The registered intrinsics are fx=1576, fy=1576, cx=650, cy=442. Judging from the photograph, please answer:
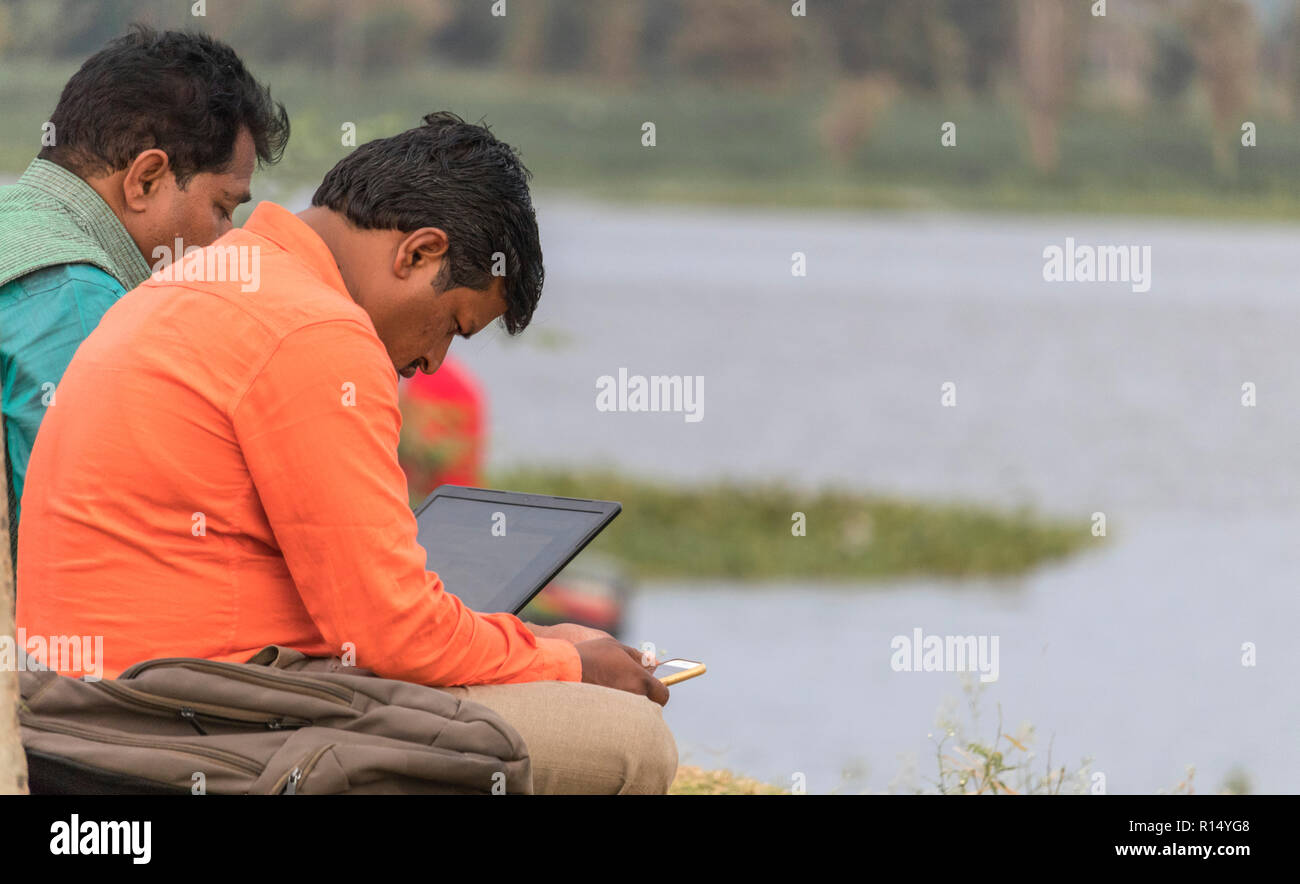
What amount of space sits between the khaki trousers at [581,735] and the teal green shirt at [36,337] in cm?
91

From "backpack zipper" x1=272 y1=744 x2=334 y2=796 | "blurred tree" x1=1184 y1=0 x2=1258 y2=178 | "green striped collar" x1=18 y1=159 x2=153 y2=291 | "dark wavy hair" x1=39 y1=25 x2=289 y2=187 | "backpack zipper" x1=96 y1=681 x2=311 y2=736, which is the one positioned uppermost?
"blurred tree" x1=1184 y1=0 x2=1258 y2=178

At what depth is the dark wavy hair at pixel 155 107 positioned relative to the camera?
2.81 m

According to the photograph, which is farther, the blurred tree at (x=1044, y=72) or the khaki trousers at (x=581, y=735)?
the blurred tree at (x=1044, y=72)

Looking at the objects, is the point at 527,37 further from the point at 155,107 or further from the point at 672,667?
the point at 672,667

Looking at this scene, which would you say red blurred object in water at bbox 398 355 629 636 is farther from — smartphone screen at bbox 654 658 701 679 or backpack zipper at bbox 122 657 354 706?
backpack zipper at bbox 122 657 354 706

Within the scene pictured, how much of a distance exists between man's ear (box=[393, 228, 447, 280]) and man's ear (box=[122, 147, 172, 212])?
0.77m

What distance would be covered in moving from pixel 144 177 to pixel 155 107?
0.13m

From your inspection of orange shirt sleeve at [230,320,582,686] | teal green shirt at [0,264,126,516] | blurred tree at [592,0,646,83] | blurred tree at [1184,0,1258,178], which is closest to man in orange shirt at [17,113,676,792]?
orange shirt sleeve at [230,320,582,686]

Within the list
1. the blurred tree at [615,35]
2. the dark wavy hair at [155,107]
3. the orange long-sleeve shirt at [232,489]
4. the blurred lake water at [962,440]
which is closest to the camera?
the orange long-sleeve shirt at [232,489]

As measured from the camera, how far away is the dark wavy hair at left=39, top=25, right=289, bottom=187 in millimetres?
2811

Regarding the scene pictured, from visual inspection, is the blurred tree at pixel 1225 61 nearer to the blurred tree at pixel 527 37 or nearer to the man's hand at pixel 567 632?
the blurred tree at pixel 527 37

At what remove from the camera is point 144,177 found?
286 cm

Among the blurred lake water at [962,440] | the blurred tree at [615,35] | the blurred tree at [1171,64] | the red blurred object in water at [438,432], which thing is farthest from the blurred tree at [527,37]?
the red blurred object in water at [438,432]
